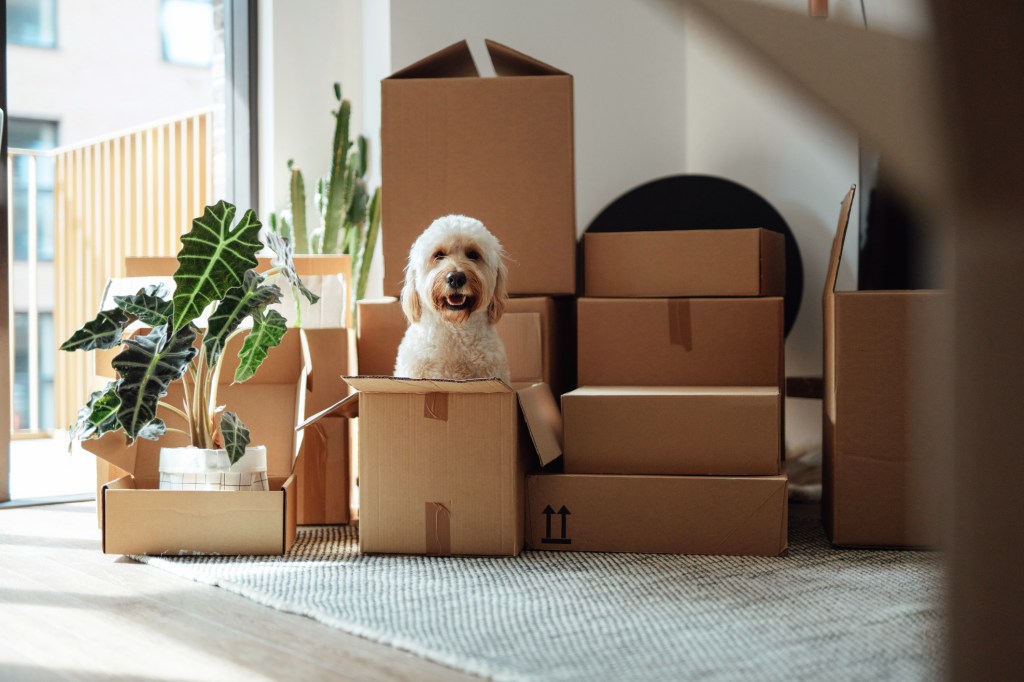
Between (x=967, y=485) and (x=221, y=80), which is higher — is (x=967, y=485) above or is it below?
below

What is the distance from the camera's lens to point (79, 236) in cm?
417

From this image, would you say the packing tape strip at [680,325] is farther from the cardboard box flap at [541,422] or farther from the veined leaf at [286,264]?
the veined leaf at [286,264]

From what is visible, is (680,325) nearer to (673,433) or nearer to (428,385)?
(673,433)

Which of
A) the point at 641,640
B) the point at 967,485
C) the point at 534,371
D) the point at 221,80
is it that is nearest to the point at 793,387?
the point at 534,371

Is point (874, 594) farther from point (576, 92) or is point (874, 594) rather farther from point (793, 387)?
point (576, 92)

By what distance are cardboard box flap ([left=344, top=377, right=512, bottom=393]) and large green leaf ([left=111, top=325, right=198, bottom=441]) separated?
0.35 meters

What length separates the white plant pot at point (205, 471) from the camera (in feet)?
6.82

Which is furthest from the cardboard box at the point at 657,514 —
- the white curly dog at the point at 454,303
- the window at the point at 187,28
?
the window at the point at 187,28

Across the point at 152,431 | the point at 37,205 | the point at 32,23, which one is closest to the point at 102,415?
the point at 152,431

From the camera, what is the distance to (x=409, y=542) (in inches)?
81.0

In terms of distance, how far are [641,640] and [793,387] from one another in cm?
181

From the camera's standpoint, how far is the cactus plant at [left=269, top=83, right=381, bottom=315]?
313 cm

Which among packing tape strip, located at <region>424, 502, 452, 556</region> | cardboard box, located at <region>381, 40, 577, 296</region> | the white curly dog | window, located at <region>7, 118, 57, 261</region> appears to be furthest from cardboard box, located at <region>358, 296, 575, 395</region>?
window, located at <region>7, 118, 57, 261</region>

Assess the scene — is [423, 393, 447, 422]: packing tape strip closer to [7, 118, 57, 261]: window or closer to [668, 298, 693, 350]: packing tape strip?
[668, 298, 693, 350]: packing tape strip
